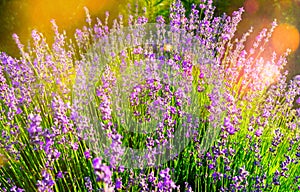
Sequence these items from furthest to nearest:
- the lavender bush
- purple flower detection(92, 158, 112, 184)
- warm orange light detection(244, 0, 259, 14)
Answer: warm orange light detection(244, 0, 259, 14) < the lavender bush < purple flower detection(92, 158, 112, 184)

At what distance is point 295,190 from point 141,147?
3.64 ft

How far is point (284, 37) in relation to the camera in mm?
4598

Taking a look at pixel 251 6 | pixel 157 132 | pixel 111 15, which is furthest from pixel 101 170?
pixel 251 6

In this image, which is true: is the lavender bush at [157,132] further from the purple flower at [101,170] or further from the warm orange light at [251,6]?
the warm orange light at [251,6]

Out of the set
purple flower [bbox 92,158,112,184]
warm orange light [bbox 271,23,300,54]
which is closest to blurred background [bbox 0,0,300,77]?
warm orange light [bbox 271,23,300,54]

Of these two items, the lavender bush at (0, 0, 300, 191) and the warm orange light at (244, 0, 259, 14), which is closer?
the lavender bush at (0, 0, 300, 191)

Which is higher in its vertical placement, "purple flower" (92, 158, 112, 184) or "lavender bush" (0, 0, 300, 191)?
"lavender bush" (0, 0, 300, 191)

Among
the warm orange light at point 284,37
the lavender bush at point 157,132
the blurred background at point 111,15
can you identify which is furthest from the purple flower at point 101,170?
the warm orange light at point 284,37

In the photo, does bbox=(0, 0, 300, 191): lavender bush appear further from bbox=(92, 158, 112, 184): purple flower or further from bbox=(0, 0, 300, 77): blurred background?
bbox=(0, 0, 300, 77): blurred background

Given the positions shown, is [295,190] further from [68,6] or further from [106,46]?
[68,6]

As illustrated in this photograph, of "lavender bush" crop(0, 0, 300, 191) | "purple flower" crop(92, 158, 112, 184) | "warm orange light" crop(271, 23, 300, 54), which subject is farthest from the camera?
"warm orange light" crop(271, 23, 300, 54)

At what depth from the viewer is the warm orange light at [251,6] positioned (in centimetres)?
478

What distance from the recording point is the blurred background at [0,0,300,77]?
461cm

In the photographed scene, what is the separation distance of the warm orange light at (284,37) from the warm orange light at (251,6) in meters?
0.41
